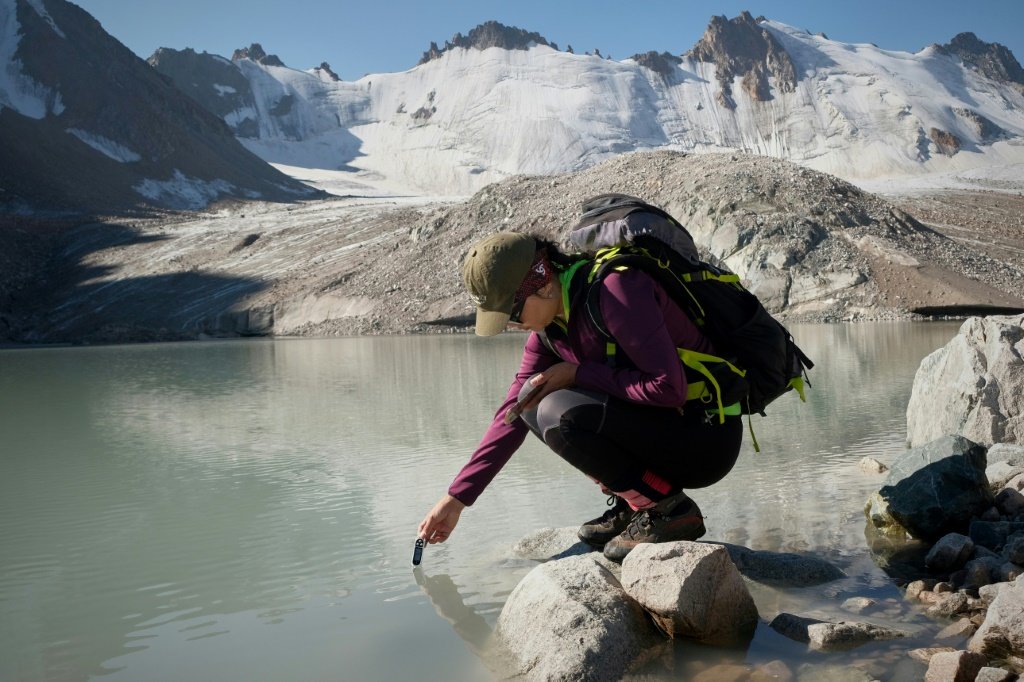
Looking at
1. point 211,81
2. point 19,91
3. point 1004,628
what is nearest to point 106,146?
point 19,91

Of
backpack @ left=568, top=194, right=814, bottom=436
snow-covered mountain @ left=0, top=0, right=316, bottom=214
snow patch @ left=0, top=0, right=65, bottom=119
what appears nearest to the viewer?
backpack @ left=568, top=194, right=814, bottom=436

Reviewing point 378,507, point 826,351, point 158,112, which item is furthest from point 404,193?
point 378,507

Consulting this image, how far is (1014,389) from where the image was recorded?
212 inches

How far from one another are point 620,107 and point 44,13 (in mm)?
53989

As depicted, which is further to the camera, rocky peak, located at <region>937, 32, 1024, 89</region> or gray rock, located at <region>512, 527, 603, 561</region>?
rocky peak, located at <region>937, 32, 1024, 89</region>

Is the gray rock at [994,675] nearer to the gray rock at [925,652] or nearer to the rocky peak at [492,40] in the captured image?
the gray rock at [925,652]

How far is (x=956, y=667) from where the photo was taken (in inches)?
97.2

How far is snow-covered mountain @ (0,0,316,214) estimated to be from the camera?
59781 millimetres

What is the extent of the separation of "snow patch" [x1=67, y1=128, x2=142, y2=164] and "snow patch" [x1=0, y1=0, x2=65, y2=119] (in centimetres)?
258

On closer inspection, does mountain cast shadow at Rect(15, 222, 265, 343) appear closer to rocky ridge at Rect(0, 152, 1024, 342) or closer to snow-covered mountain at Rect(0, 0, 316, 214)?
rocky ridge at Rect(0, 152, 1024, 342)

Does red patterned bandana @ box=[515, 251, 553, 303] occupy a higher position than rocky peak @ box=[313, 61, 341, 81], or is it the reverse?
rocky peak @ box=[313, 61, 341, 81]

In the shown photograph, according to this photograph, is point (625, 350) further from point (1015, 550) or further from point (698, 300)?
point (1015, 550)

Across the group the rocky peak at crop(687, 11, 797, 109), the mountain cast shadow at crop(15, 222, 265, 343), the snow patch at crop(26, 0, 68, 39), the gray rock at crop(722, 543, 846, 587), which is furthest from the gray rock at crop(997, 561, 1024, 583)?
the rocky peak at crop(687, 11, 797, 109)

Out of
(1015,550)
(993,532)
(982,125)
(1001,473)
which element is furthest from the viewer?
(982,125)
